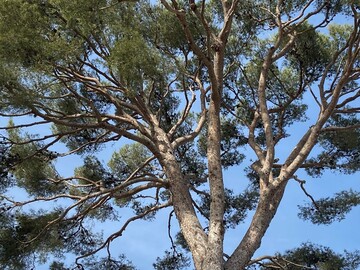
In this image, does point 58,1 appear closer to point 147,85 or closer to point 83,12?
point 83,12

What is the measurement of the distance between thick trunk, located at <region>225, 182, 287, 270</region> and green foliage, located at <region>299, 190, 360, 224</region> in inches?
73.1

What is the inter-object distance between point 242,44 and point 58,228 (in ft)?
11.2

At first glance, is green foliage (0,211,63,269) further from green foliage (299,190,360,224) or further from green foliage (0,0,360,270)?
green foliage (299,190,360,224)

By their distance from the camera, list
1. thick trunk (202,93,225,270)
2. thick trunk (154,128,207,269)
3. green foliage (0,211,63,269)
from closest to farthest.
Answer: thick trunk (202,93,225,270) → thick trunk (154,128,207,269) → green foliage (0,211,63,269)

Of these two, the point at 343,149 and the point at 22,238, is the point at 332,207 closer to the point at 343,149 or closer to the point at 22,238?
the point at 343,149

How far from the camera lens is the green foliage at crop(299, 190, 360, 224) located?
6.98 meters

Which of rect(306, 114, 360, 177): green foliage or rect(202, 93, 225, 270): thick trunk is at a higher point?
rect(306, 114, 360, 177): green foliage

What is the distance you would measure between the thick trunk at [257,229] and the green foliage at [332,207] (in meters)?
1.86

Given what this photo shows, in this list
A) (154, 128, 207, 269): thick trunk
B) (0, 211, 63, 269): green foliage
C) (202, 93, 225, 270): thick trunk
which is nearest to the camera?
(202, 93, 225, 270): thick trunk

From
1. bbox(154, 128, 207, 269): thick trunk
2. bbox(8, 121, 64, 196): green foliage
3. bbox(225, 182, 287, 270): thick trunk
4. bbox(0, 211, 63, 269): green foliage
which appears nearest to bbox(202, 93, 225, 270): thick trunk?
bbox(154, 128, 207, 269): thick trunk

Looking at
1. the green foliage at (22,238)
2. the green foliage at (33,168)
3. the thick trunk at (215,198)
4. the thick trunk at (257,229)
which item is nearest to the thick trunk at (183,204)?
the thick trunk at (215,198)

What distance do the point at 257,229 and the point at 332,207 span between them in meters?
2.39

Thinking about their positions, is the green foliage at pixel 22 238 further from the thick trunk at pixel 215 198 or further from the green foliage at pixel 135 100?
the thick trunk at pixel 215 198

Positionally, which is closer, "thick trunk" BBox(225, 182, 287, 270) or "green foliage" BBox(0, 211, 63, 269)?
"thick trunk" BBox(225, 182, 287, 270)
